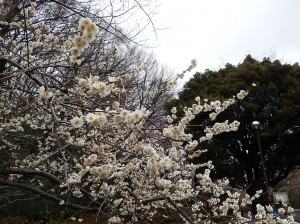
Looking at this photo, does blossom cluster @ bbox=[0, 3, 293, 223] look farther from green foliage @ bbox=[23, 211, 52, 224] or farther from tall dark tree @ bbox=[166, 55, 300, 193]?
tall dark tree @ bbox=[166, 55, 300, 193]

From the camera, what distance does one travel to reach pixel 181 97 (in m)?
14.5

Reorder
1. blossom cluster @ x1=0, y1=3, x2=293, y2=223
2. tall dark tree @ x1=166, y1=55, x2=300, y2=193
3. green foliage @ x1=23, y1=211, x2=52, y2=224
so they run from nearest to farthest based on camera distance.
A: blossom cluster @ x1=0, y1=3, x2=293, y2=223 < green foliage @ x1=23, y1=211, x2=52, y2=224 < tall dark tree @ x1=166, y1=55, x2=300, y2=193

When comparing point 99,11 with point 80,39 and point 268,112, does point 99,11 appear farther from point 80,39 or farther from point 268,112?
point 268,112

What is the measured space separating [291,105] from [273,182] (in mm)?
3091

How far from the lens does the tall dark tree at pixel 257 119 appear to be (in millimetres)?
12711

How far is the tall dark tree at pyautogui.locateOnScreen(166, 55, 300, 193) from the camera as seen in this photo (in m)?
12.7

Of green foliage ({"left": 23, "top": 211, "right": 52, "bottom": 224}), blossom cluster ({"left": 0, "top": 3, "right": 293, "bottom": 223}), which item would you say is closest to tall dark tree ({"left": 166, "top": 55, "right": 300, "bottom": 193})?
green foliage ({"left": 23, "top": 211, "right": 52, "bottom": 224})

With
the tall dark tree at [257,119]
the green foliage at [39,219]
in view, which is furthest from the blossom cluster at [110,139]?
the tall dark tree at [257,119]

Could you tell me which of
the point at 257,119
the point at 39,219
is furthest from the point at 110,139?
the point at 257,119

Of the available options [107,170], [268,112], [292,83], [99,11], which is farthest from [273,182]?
[107,170]

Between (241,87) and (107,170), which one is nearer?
(107,170)

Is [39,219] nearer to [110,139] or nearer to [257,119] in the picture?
[110,139]

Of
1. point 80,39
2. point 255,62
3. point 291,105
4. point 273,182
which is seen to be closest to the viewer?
point 80,39

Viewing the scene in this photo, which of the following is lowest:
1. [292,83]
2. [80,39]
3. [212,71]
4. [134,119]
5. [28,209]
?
[28,209]
